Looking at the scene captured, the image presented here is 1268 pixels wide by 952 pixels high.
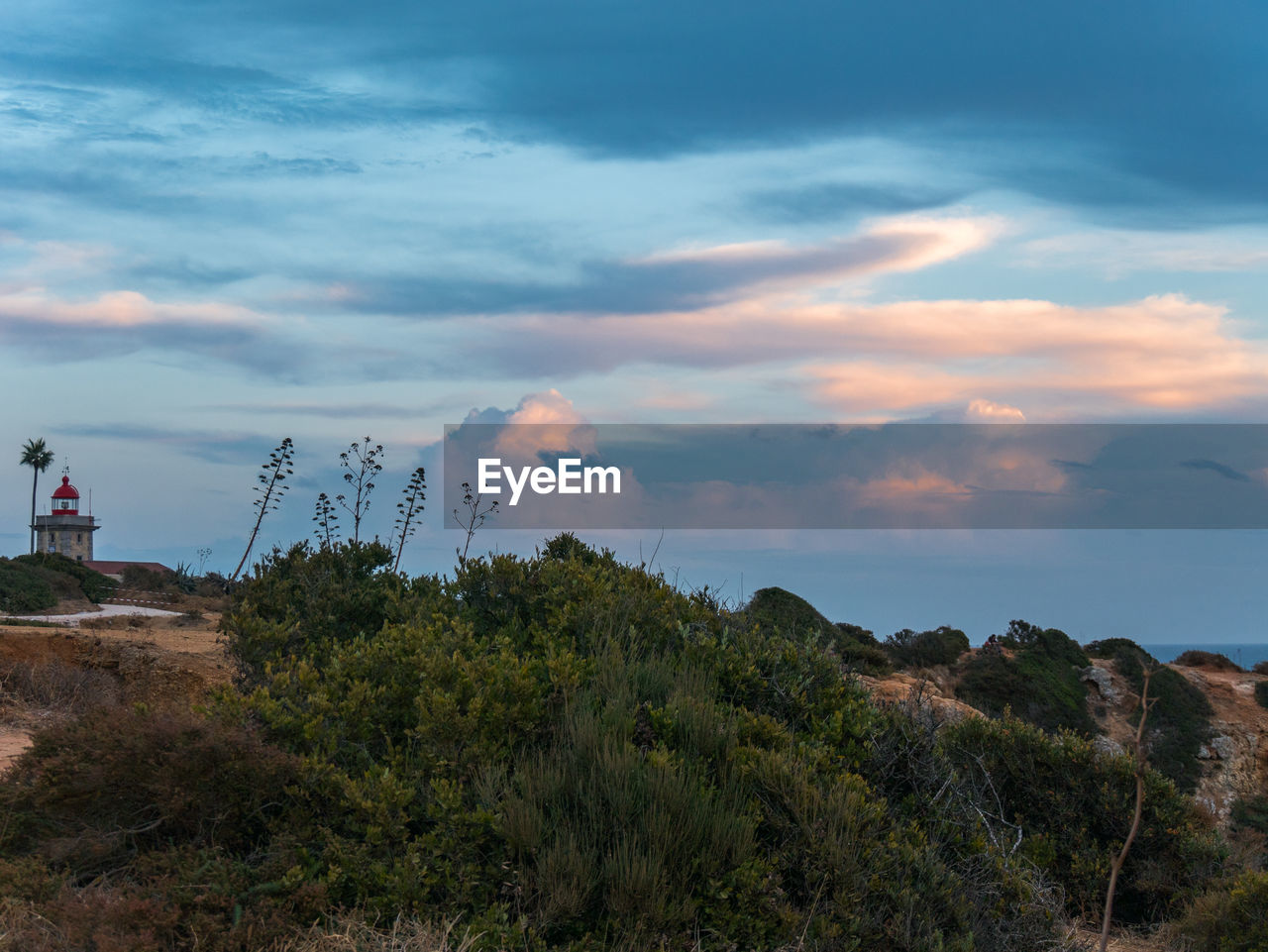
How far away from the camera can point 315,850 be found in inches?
200

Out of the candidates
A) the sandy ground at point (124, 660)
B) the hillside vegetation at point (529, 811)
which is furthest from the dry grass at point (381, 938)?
the sandy ground at point (124, 660)

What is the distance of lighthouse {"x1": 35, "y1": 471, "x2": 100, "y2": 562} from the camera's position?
70.8 m

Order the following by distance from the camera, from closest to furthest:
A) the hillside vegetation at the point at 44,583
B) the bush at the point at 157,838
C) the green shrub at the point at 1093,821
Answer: the bush at the point at 157,838, the green shrub at the point at 1093,821, the hillside vegetation at the point at 44,583

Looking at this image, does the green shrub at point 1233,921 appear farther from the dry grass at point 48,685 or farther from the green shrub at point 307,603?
the dry grass at point 48,685

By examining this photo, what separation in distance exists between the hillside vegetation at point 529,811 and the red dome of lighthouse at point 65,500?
7435 cm

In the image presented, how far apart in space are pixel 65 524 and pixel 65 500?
1666 mm

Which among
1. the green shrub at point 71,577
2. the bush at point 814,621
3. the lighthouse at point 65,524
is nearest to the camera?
the bush at point 814,621

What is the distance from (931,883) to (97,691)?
37.1 feet

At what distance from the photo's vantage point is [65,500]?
7100cm

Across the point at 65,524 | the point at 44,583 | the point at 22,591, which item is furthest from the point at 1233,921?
the point at 65,524

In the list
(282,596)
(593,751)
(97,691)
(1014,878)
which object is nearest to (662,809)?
(593,751)

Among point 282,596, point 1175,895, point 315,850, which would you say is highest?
point 282,596

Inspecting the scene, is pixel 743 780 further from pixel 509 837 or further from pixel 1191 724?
pixel 1191 724

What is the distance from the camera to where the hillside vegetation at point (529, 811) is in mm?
4855
